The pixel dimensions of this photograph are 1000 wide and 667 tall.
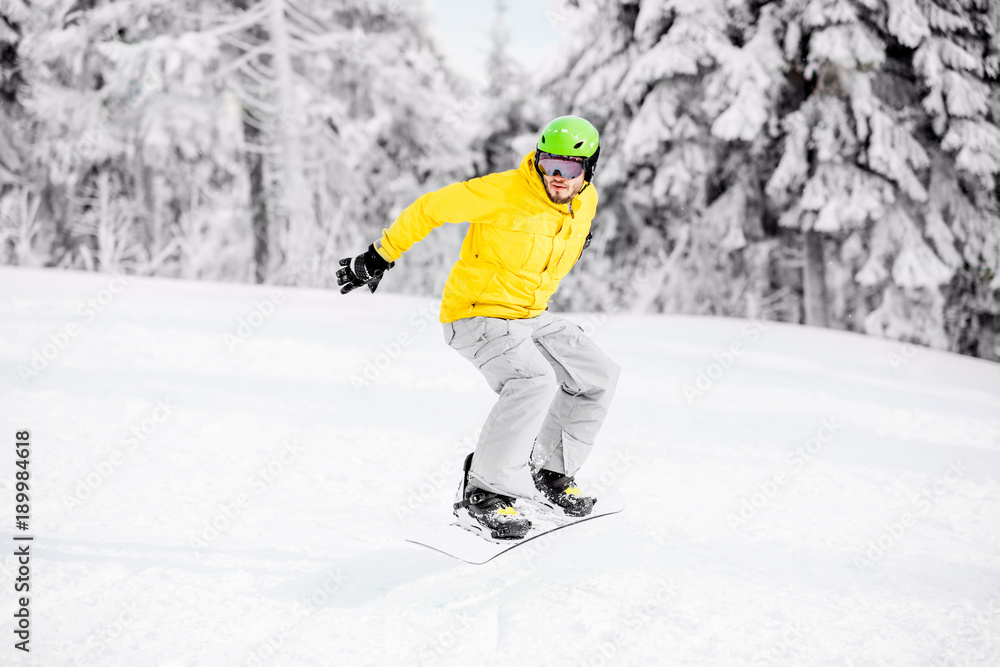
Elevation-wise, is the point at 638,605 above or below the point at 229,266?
above

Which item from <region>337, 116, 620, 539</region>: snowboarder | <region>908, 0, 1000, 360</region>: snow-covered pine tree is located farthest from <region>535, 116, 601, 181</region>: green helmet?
<region>908, 0, 1000, 360</region>: snow-covered pine tree

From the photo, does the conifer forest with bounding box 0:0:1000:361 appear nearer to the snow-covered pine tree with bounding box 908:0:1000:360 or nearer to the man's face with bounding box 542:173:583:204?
the snow-covered pine tree with bounding box 908:0:1000:360

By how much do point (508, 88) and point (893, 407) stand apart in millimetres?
15352

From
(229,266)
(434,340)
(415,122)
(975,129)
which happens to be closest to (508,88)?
(415,122)

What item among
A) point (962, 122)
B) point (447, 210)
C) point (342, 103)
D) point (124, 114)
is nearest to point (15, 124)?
point (124, 114)

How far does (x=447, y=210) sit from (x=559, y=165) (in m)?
0.46

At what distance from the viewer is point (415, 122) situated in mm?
17328

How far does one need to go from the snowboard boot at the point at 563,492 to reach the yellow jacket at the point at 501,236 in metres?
0.80

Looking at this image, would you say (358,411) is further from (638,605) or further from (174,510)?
(638,605)

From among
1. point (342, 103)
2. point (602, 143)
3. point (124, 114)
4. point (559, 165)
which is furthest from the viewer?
point (342, 103)

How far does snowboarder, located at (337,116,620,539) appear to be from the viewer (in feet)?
8.77

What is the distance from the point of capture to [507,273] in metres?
2.77

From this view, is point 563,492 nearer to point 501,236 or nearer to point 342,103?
point 501,236

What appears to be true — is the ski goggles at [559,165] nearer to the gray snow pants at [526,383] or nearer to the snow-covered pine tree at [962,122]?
the gray snow pants at [526,383]
